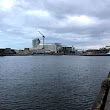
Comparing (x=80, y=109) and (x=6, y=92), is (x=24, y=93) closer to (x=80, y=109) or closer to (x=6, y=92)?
(x=6, y=92)

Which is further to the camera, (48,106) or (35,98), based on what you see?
(35,98)

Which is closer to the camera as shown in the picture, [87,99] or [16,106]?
[16,106]

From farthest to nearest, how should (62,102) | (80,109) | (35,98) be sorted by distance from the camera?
(35,98), (62,102), (80,109)

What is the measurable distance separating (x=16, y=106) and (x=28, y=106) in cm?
131

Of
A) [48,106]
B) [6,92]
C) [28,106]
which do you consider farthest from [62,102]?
[6,92]

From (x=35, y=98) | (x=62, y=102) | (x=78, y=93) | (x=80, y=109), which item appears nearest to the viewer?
(x=80, y=109)

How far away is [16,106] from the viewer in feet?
84.3

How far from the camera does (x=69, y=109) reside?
80.9 ft

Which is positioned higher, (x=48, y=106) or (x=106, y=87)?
(x=106, y=87)

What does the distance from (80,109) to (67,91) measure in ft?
30.7

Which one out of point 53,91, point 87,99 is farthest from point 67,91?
point 87,99

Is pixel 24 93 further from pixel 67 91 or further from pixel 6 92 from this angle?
pixel 67 91

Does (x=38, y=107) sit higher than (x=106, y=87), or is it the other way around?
(x=106, y=87)

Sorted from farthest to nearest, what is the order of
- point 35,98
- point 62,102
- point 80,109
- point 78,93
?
1. point 78,93
2. point 35,98
3. point 62,102
4. point 80,109
